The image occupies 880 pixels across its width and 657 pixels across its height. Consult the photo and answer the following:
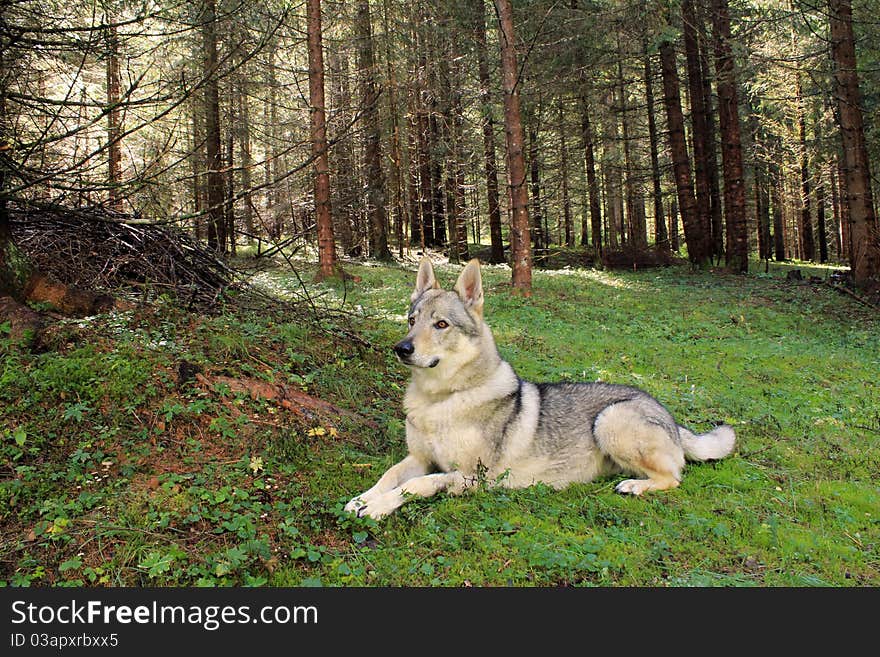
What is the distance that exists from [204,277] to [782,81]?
28.2 meters

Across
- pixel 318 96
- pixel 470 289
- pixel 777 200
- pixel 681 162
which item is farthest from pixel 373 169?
pixel 777 200

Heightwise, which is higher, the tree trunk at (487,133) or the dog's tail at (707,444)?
the tree trunk at (487,133)

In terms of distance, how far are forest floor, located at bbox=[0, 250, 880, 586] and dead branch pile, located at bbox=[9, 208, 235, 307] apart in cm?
55

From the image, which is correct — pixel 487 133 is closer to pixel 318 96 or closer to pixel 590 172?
pixel 590 172

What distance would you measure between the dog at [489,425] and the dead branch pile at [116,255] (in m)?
3.60

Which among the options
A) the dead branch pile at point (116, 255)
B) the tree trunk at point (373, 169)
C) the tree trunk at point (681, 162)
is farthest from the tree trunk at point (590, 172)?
the dead branch pile at point (116, 255)

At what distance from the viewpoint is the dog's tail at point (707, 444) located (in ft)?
18.4

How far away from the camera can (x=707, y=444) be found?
18.6ft

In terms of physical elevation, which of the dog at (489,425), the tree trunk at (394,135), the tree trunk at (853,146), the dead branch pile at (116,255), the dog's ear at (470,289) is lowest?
the dog at (489,425)

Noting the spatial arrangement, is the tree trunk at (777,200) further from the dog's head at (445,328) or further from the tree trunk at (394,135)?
the dog's head at (445,328)

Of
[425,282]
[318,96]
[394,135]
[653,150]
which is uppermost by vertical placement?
[394,135]

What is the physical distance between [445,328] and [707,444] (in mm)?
2931

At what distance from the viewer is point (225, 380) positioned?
19.2 feet

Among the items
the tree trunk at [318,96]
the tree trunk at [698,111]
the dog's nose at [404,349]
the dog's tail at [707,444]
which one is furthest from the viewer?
the tree trunk at [698,111]
